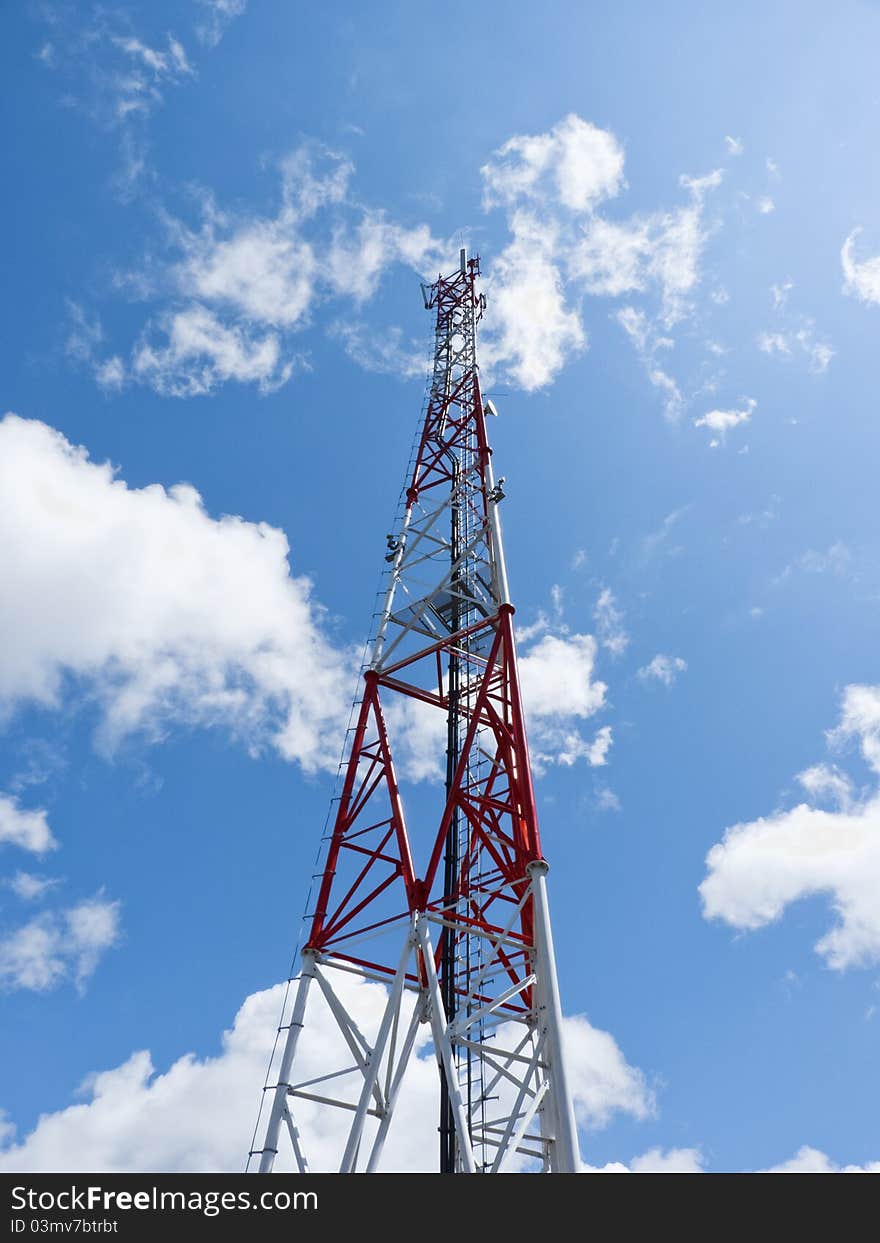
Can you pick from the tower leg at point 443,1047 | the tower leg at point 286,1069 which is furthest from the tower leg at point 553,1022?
the tower leg at point 286,1069

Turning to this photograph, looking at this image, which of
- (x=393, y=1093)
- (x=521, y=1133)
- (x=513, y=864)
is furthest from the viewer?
(x=513, y=864)

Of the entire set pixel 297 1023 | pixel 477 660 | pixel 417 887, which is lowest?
pixel 297 1023

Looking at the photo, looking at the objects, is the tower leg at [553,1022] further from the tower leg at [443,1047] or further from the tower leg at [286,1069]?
the tower leg at [286,1069]

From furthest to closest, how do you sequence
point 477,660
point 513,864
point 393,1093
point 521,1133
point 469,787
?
point 477,660
point 469,787
point 513,864
point 393,1093
point 521,1133

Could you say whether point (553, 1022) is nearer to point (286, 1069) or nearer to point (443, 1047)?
point (443, 1047)

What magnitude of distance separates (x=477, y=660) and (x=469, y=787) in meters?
4.32

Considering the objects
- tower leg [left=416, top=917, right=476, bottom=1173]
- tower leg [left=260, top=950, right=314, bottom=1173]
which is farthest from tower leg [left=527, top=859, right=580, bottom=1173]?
tower leg [left=260, top=950, right=314, bottom=1173]

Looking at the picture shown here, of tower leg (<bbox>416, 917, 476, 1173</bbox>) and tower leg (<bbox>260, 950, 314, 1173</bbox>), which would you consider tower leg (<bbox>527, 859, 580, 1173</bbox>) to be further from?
tower leg (<bbox>260, 950, 314, 1173</bbox>)

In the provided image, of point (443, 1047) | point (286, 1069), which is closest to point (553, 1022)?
point (443, 1047)
